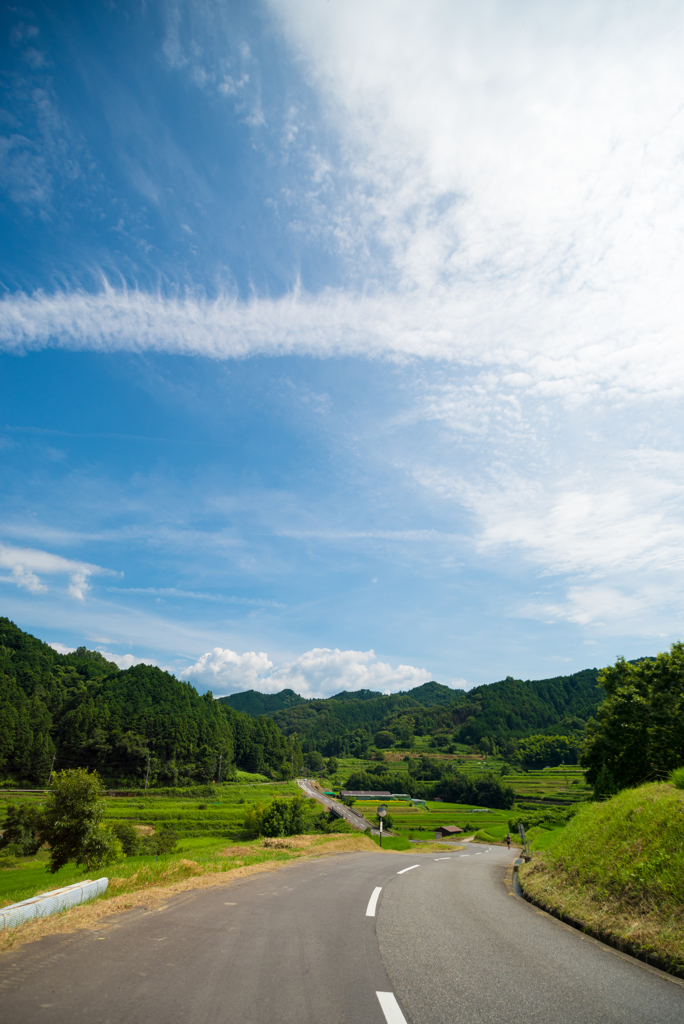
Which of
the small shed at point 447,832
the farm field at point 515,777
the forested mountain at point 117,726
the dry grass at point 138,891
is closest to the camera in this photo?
the dry grass at point 138,891

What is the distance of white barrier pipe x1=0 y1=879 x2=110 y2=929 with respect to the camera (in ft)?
21.2

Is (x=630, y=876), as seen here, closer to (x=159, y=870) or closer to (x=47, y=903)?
(x=47, y=903)

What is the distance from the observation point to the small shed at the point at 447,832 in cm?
7807

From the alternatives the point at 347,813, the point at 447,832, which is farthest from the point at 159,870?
the point at 347,813

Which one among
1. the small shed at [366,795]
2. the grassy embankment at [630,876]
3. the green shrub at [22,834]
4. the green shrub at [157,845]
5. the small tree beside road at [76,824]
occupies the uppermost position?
the grassy embankment at [630,876]

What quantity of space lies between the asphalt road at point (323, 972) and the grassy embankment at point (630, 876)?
1.41 ft

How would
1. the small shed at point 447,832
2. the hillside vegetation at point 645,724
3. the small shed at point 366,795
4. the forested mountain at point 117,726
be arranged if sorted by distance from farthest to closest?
the small shed at point 366,795 → the forested mountain at point 117,726 → the small shed at point 447,832 → the hillside vegetation at point 645,724

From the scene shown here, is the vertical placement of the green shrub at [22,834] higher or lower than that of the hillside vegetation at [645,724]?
lower

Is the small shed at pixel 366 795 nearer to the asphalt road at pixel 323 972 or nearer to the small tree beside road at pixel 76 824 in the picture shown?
the small tree beside road at pixel 76 824

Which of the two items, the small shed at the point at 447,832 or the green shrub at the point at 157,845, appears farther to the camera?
the small shed at the point at 447,832

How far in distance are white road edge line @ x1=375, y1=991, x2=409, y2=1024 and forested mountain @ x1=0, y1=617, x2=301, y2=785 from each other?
118 metres

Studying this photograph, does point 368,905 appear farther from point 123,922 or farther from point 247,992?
point 247,992

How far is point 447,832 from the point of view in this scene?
79.9 m

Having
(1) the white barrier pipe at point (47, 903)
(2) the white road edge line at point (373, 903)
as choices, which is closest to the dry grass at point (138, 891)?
(1) the white barrier pipe at point (47, 903)
